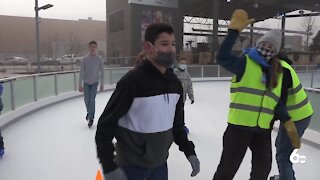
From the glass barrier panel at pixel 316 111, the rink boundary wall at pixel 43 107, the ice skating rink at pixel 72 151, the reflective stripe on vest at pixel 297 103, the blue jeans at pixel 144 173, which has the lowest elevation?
the ice skating rink at pixel 72 151

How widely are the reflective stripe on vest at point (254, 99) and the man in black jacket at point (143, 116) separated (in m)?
0.71

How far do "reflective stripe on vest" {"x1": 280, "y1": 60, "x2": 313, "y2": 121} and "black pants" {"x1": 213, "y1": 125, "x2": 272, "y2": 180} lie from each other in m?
0.42

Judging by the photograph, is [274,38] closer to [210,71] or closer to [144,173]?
[144,173]

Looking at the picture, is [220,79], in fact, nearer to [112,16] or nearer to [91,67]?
[91,67]

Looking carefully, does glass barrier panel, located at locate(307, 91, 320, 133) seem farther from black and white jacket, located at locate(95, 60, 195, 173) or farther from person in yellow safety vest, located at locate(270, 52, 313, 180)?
black and white jacket, located at locate(95, 60, 195, 173)

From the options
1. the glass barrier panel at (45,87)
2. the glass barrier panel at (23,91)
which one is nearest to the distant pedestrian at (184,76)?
the glass barrier panel at (23,91)

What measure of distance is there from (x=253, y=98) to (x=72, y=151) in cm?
288

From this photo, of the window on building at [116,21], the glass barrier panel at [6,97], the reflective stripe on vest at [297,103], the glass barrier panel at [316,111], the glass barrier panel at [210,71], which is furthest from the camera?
the window on building at [116,21]

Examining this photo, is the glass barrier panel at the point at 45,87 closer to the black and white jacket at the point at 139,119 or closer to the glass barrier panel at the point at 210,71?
the black and white jacket at the point at 139,119

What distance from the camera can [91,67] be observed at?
221 inches

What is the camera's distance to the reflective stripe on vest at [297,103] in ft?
8.34

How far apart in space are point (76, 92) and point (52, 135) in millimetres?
5269

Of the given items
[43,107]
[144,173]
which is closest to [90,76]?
[43,107]

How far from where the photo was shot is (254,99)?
7.31ft
